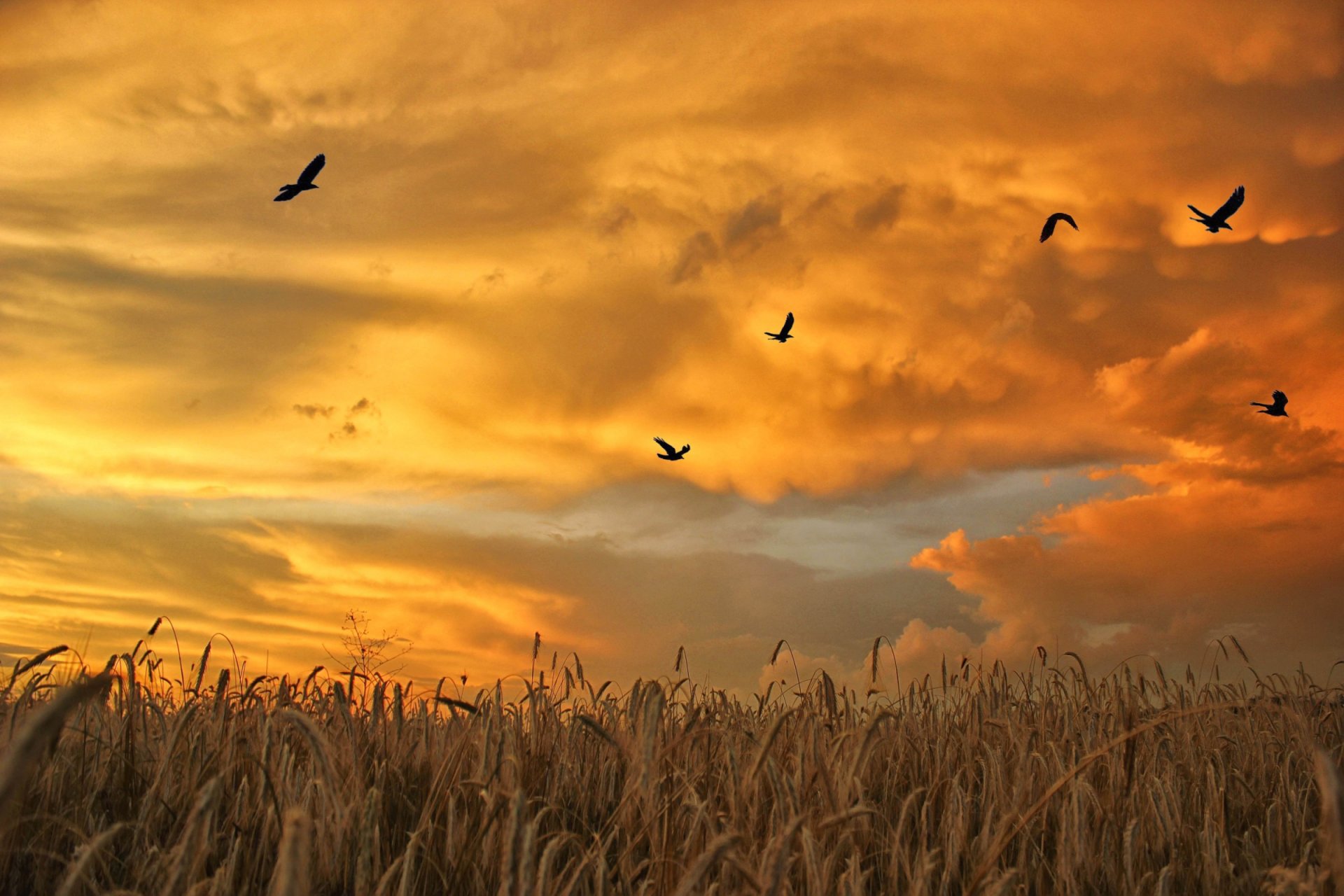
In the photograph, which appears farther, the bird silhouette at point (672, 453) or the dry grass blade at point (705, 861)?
the bird silhouette at point (672, 453)

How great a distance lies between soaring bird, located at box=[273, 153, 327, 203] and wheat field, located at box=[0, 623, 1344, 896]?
5.19 m

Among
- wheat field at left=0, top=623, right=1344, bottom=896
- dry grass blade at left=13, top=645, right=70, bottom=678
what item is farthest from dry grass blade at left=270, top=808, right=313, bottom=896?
dry grass blade at left=13, top=645, right=70, bottom=678

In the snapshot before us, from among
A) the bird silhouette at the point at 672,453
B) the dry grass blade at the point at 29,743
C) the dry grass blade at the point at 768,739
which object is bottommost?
the dry grass blade at the point at 29,743

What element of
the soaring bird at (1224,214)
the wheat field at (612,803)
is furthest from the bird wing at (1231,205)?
the wheat field at (612,803)

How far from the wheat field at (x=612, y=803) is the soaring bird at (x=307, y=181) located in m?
5.19

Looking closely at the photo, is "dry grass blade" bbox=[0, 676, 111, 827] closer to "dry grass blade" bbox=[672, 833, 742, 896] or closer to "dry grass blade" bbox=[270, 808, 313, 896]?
"dry grass blade" bbox=[270, 808, 313, 896]

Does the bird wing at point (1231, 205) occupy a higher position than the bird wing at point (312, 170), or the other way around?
the bird wing at point (1231, 205)

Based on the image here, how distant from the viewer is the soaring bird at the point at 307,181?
992 centimetres

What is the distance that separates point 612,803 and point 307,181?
762cm

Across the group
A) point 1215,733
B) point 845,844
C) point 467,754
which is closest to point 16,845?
point 467,754

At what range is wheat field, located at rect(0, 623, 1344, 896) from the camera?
3.09m

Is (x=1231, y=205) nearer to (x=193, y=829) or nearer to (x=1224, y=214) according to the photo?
(x=1224, y=214)

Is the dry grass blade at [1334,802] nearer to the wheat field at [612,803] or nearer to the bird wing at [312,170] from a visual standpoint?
the wheat field at [612,803]

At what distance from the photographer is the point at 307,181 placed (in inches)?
399
